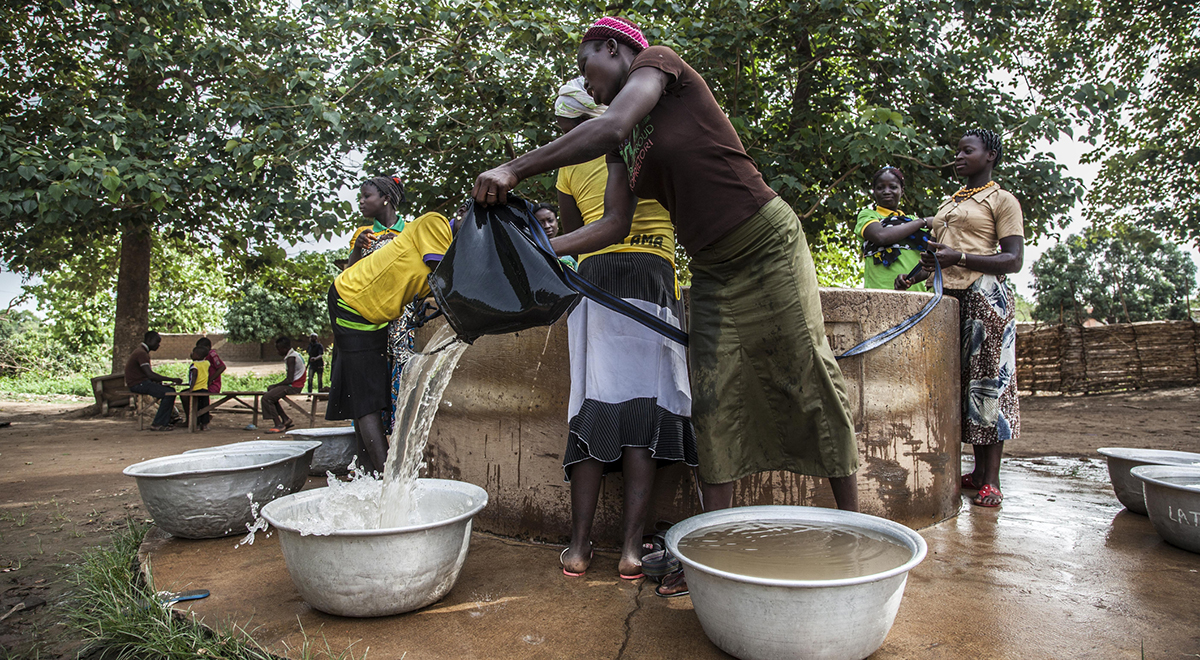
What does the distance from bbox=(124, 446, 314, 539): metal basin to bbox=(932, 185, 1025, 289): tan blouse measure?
10.3 feet

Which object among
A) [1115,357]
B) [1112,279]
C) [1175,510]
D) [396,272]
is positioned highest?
[1112,279]

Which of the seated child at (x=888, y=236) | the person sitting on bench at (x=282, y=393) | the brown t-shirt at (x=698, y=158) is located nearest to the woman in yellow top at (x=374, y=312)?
the brown t-shirt at (x=698, y=158)

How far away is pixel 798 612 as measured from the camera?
1488 mm

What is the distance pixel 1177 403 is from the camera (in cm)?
1027

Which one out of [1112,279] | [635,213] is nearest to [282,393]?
[635,213]

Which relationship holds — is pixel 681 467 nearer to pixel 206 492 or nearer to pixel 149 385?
pixel 206 492

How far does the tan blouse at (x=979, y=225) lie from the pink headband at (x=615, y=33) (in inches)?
78.1

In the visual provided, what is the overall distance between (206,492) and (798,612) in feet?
7.44

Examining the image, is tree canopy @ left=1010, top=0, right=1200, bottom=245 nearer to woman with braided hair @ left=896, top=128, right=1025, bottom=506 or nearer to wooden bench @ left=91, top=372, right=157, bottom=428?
woman with braided hair @ left=896, top=128, right=1025, bottom=506

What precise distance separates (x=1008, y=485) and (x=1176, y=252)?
120 feet

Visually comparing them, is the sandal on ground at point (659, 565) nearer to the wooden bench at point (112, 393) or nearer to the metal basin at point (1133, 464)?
the metal basin at point (1133, 464)

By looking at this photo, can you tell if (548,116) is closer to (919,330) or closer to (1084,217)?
(919,330)

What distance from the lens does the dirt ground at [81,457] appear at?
8.61 feet

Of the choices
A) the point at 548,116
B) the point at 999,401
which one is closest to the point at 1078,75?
the point at 548,116
